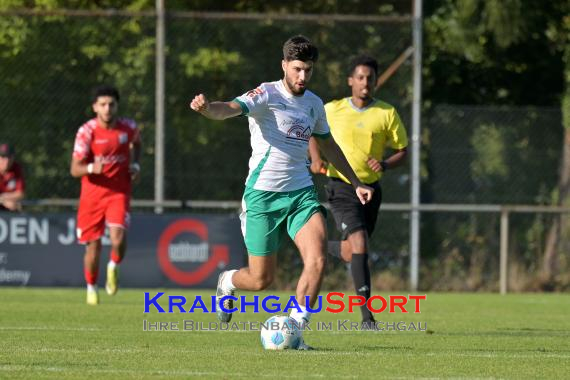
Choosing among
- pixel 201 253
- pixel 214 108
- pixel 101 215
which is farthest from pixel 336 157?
pixel 201 253

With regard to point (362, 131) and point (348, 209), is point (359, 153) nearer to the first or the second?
point (362, 131)

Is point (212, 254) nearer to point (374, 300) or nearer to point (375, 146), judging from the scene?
point (374, 300)

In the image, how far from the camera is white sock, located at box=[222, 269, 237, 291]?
9780 mm

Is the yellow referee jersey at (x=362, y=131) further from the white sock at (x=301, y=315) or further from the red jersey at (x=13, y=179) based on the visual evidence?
the red jersey at (x=13, y=179)

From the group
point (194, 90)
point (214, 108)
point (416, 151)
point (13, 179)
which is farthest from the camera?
point (194, 90)

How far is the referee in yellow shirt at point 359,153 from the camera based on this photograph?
36.7 ft

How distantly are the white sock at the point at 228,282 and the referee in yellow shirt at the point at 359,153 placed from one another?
1.56 metres

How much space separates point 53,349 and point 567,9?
14064mm

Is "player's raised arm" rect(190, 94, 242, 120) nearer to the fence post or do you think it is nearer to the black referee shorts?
the black referee shorts

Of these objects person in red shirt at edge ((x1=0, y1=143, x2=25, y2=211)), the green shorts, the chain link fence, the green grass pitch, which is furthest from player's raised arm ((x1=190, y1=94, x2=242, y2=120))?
the chain link fence

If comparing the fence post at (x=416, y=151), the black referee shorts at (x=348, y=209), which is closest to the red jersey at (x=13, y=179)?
the fence post at (x=416, y=151)

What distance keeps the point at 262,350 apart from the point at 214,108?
1.66 m

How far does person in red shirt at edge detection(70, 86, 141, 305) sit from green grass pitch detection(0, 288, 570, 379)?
1.92ft

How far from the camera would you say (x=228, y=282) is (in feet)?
32.3
